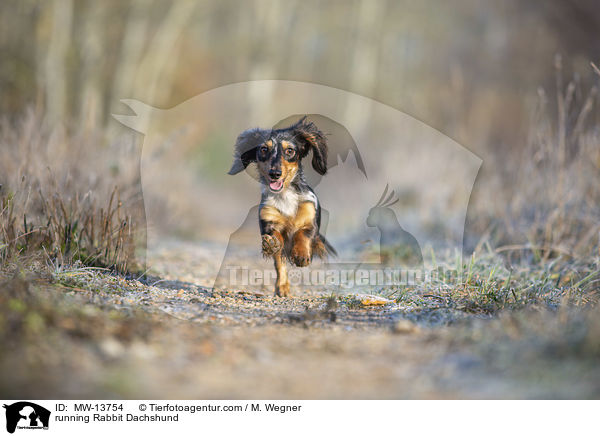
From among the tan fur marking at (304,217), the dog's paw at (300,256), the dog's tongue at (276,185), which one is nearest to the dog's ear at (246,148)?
the dog's tongue at (276,185)

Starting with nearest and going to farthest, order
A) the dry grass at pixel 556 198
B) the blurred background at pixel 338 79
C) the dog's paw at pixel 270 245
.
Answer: the dog's paw at pixel 270 245 < the dry grass at pixel 556 198 < the blurred background at pixel 338 79

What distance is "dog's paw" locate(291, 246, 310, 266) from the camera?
3498 millimetres

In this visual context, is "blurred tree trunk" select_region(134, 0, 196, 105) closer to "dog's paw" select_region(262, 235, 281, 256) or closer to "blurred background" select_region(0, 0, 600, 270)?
"blurred background" select_region(0, 0, 600, 270)

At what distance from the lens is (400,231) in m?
5.34

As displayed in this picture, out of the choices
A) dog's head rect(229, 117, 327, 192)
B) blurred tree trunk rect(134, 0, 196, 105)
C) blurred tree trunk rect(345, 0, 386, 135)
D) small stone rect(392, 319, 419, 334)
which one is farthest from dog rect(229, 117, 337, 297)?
blurred tree trunk rect(345, 0, 386, 135)

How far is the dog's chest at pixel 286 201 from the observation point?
363 cm

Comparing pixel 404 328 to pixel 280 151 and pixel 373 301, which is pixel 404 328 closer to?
pixel 373 301

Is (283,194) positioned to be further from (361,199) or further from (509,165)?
(361,199)
